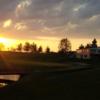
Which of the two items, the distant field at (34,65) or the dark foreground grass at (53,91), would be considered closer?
the dark foreground grass at (53,91)

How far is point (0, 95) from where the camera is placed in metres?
26.6

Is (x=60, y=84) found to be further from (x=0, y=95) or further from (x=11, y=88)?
(x=0, y=95)

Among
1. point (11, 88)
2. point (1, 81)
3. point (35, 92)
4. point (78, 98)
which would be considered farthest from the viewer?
point (1, 81)

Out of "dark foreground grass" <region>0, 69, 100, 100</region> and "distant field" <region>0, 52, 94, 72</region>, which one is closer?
"dark foreground grass" <region>0, 69, 100, 100</region>

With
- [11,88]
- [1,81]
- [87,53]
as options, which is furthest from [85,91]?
[87,53]

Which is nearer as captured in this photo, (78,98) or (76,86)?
(78,98)

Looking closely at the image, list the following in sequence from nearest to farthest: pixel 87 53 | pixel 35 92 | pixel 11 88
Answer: pixel 35 92
pixel 11 88
pixel 87 53

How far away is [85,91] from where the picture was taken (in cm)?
2802

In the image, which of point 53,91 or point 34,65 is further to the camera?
point 34,65

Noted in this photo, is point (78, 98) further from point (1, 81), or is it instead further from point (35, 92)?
point (1, 81)

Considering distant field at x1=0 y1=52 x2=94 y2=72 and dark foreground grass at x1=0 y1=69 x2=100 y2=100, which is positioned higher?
distant field at x1=0 y1=52 x2=94 y2=72

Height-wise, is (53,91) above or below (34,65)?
below

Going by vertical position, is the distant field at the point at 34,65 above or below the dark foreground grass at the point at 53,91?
above

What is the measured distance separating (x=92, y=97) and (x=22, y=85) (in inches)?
297
